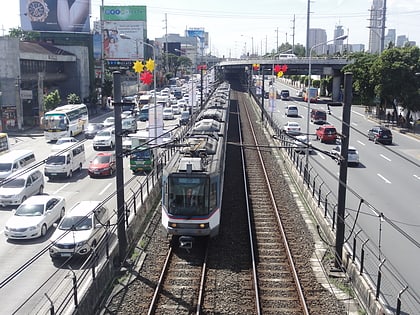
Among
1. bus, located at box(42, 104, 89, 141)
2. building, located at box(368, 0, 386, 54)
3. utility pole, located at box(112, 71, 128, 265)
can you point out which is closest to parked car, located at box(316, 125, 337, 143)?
bus, located at box(42, 104, 89, 141)

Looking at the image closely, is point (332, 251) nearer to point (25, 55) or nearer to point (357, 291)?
point (357, 291)

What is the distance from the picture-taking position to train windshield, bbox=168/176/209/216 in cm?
1562

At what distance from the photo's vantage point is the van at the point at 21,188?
882 inches

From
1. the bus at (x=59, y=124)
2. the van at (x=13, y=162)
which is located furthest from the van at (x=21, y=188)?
the bus at (x=59, y=124)

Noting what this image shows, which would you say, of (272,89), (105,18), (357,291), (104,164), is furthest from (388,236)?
(105,18)

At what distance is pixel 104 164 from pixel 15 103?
22.4 metres

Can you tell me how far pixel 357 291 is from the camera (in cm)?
1284

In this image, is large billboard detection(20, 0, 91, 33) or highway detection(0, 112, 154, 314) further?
large billboard detection(20, 0, 91, 33)

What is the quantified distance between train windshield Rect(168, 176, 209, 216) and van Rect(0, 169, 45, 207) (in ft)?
29.5

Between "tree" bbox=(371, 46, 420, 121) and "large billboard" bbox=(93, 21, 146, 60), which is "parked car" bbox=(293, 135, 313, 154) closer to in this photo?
"tree" bbox=(371, 46, 420, 121)

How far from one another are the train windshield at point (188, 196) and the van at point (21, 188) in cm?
900

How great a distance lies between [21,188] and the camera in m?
23.0

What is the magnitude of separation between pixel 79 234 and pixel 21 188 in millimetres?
8122

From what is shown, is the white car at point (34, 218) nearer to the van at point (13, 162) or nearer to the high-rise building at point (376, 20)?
the van at point (13, 162)
